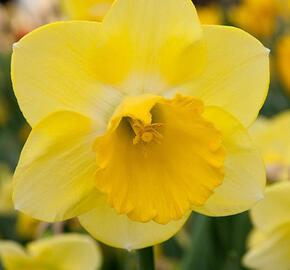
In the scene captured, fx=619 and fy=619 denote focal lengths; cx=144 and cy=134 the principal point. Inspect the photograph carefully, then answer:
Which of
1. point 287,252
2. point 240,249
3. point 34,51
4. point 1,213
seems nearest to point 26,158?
point 34,51

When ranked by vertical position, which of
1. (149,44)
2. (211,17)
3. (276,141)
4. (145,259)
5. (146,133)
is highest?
(149,44)

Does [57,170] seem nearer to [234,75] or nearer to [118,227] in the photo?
[118,227]

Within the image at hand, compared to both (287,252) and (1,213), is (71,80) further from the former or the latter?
(1,213)

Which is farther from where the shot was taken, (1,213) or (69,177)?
(1,213)

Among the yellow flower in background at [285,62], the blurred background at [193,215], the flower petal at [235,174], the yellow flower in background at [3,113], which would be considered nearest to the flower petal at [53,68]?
the flower petal at [235,174]

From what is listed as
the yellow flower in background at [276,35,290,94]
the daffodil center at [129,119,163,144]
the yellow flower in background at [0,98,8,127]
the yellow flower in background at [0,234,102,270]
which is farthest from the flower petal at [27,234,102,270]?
the yellow flower in background at [0,98,8,127]

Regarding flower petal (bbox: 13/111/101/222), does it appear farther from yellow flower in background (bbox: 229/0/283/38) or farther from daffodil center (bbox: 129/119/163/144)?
yellow flower in background (bbox: 229/0/283/38)

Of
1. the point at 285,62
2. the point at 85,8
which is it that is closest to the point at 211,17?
the point at 85,8
